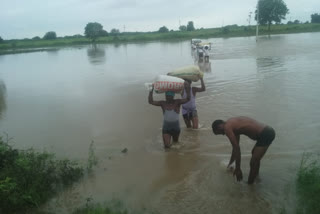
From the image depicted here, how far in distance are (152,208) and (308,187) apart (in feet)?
6.71

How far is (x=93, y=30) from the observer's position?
71000mm

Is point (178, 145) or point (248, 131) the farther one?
point (178, 145)

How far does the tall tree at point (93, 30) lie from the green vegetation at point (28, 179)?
69033 millimetres

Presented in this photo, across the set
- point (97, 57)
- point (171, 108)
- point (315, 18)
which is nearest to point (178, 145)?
point (171, 108)

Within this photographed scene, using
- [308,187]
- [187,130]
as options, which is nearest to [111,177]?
[187,130]

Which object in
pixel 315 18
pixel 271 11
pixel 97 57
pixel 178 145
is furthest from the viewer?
pixel 315 18

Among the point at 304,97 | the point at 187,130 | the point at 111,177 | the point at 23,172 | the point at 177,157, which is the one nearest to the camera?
the point at 23,172

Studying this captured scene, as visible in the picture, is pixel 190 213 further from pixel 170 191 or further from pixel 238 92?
pixel 238 92

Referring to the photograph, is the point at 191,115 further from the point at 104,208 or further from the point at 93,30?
the point at 93,30

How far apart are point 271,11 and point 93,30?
40.2 meters

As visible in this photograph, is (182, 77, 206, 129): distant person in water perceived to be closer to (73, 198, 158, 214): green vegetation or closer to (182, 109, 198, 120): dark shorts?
(182, 109, 198, 120): dark shorts

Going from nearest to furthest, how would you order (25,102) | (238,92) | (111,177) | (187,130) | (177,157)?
(111,177)
(177,157)
(187,130)
(238,92)
(25,102)

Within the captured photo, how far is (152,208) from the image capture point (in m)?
3.93

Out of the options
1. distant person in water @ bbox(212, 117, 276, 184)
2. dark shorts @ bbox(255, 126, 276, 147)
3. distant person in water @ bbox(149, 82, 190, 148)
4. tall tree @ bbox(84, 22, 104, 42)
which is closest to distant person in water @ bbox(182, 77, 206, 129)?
distant person in water @ bbox(149, 82, 190, 148)
